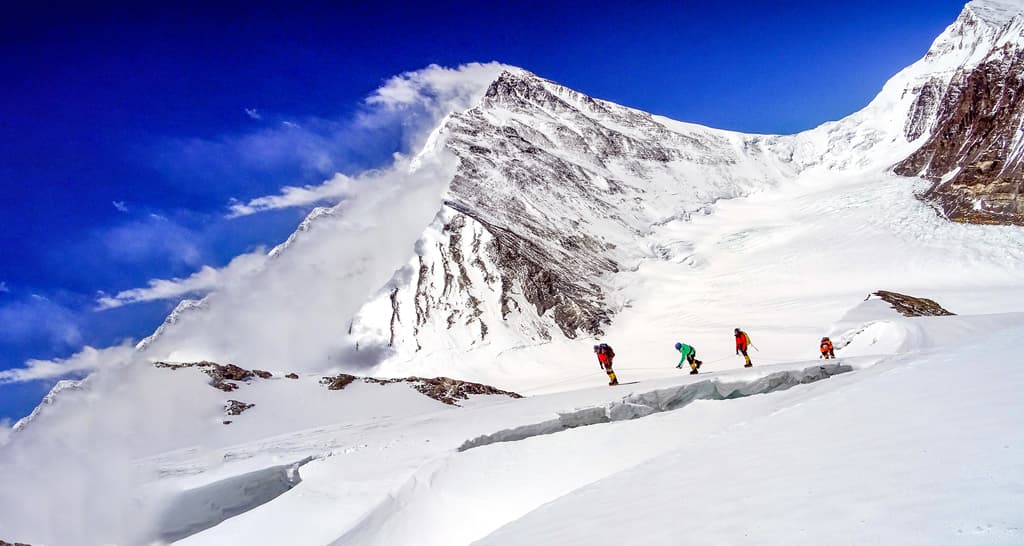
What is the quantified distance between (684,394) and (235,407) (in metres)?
17.0

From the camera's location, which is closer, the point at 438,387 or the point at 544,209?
the point at 438,387

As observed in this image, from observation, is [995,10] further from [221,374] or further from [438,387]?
[221,374]

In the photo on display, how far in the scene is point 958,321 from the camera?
22.6 metres

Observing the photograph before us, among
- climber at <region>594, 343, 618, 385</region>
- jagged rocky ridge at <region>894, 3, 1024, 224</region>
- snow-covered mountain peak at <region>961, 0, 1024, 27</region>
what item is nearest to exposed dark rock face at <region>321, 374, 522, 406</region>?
climber at <region>594, 343, 618, 385</region>

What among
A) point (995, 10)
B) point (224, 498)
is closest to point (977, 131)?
point (995, 10)

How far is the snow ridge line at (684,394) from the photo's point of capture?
1591 centimetres

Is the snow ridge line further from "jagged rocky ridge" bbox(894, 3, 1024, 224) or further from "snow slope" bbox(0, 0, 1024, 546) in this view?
"jagged rocky ridge" bbox(894, 3, 1024, 224)

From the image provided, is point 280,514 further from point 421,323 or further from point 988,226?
point 988,226

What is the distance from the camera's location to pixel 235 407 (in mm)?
23859

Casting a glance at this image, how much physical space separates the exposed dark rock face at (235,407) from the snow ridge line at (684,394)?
562 inches

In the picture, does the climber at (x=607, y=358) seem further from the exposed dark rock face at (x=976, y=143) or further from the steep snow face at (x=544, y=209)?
the exposed dark rock face at (x=976, y=143)

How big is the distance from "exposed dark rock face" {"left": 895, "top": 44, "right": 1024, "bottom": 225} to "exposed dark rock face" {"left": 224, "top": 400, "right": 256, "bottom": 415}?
7943cm

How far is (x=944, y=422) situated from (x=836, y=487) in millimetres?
1860

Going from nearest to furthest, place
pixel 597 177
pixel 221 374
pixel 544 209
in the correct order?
1. pixel 221 374
2. pixel 544 209
3. pixel 597 177
